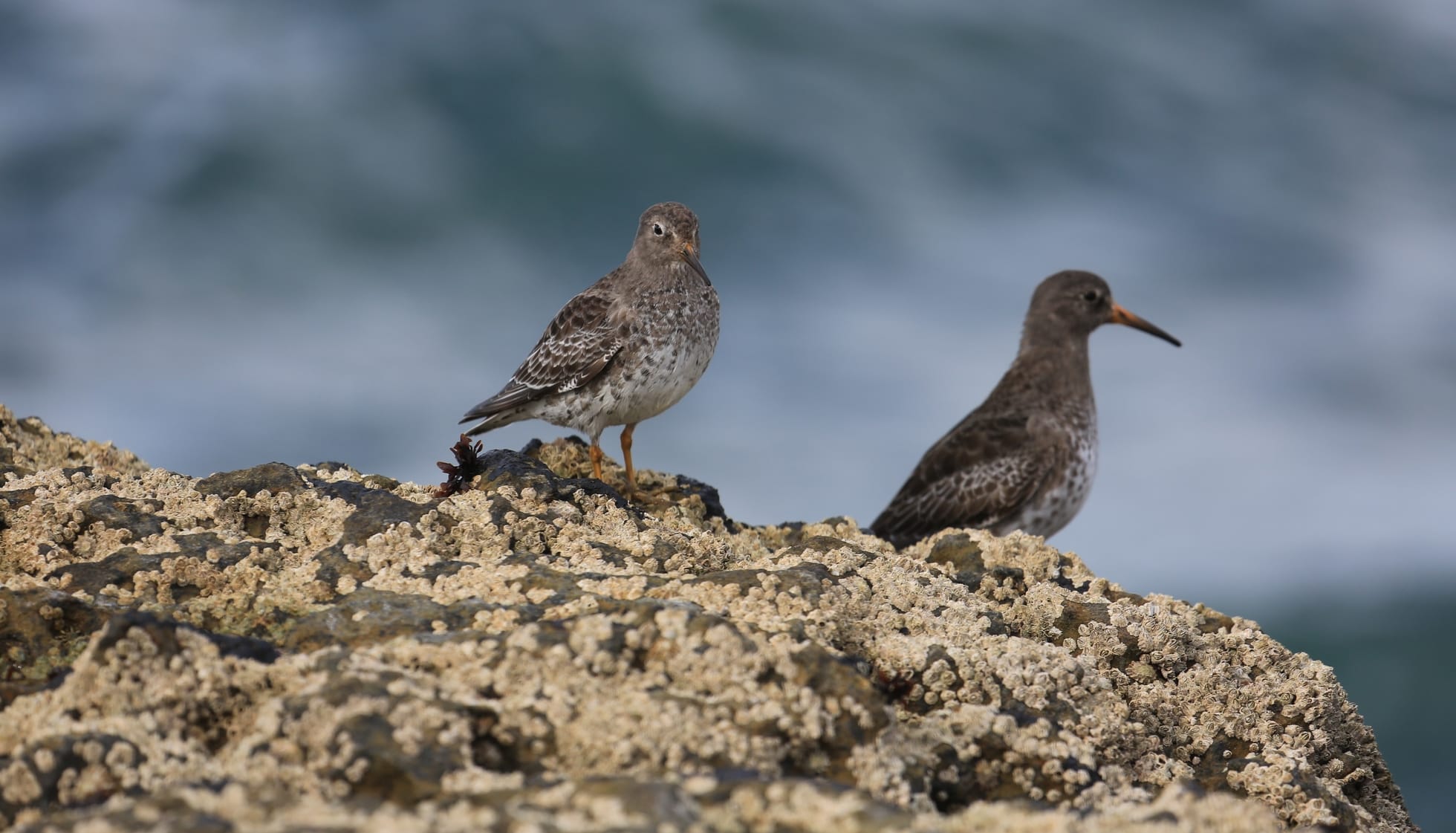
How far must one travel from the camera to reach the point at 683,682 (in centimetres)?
309

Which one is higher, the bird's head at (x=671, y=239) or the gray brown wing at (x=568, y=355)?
the bird's head at (x=671, y=239)

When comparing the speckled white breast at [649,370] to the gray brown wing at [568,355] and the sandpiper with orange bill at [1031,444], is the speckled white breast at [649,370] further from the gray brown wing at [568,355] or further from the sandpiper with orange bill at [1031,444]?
the sandpiper with orange bill at [1031,444]

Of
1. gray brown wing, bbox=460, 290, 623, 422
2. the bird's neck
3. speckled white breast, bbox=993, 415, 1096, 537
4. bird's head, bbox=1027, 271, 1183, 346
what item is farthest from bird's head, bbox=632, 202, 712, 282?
bird's head, bbox=1027, 271, 1183, 346

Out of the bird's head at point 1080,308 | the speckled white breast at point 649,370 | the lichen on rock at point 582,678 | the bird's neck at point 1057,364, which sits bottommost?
the lichen on rock at point 582,678

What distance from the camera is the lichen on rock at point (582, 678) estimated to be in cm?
271

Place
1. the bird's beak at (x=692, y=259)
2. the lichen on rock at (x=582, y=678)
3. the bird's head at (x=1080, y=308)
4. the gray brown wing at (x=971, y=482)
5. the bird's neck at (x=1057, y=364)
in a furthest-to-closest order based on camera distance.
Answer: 1. the bird's head at (x=1080, y=308)
2. the bird's neck at (x=1057, y=364)
3. the gray brown wing at (x=971, y=482)
4. the bird's beak at (x=692, y=259)
5. the lichen on rock at (x=582, y=678)

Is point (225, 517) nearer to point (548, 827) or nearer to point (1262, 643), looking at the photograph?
point (548, 827)

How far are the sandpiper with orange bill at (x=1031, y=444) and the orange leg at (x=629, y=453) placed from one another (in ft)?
9.12

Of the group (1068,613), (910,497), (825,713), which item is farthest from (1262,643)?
(910,497)

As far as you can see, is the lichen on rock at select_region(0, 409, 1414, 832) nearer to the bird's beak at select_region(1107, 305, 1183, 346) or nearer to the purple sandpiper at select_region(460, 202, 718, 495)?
the purple sandpiper at select_region(460, 202, 718, 495)

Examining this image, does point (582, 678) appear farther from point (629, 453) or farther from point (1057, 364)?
point (1057, 364)

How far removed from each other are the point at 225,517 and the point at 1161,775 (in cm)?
314

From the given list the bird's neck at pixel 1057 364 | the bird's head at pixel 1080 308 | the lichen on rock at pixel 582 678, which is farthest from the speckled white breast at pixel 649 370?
the bird's head at pixel 1080 308

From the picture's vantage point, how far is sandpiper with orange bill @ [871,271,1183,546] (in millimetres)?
10164
